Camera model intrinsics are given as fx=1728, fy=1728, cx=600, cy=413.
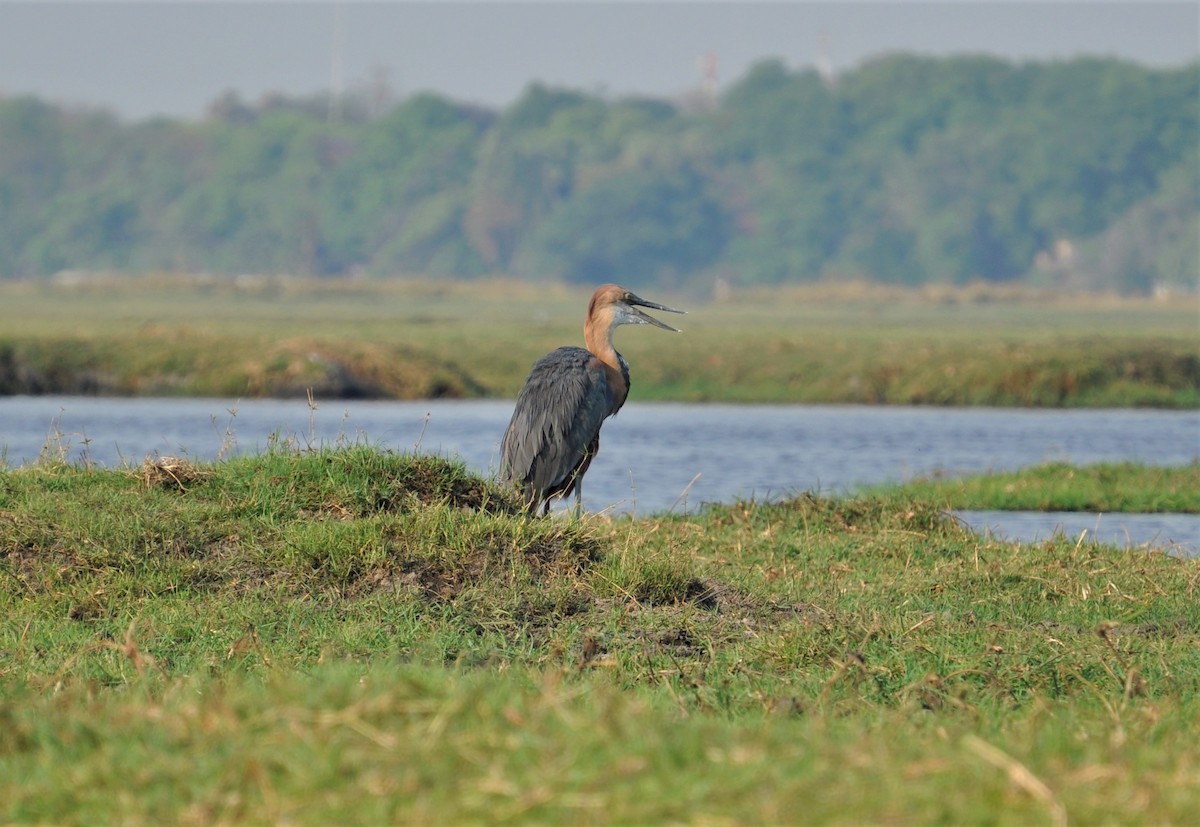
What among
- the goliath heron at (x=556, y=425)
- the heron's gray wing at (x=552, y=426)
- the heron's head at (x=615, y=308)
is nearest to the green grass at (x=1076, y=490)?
the heron's head at (x=615, y=308)

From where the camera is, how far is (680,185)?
121750 millimetres

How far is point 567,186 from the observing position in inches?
4963

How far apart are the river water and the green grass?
0.35 m

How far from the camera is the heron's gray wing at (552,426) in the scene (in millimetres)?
10688

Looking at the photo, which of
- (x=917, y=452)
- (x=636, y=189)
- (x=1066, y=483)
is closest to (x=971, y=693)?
(x=1066, y=483)

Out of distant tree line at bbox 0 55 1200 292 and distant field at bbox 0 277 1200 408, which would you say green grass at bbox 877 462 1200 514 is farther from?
distant tree line at bbox 0 55 1200 292

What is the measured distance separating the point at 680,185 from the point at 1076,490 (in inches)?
4229

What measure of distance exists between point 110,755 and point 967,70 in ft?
473

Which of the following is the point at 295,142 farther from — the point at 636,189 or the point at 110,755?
the point at 110,755

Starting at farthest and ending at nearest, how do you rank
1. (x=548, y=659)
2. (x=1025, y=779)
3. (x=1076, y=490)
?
1. (x=1076, y=490)
2. (x=548, y=659)
3. (x=1025, y=779)

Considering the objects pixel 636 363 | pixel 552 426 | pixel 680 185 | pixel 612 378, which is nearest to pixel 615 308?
pixel 612 378

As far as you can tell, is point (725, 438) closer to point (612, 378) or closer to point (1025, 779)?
point (612, 378)

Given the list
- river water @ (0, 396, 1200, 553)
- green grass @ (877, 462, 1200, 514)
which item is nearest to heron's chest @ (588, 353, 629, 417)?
river water @ (0, 396, 1200, 553)

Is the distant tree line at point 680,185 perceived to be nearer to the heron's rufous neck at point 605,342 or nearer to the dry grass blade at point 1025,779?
the heron's rufous neck at point 605,342
